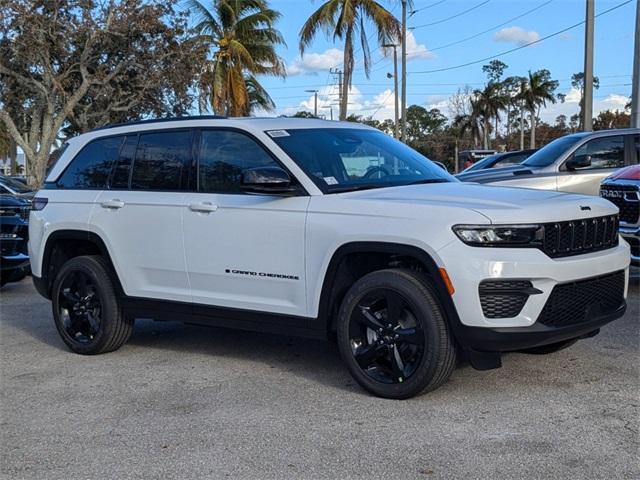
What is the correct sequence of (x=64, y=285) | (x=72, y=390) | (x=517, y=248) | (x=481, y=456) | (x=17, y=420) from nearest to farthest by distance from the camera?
(x=481, y=456) < (x=517, y=248) < (x=17, y=420) < (x=72, y=390) < (x=64, y=285)

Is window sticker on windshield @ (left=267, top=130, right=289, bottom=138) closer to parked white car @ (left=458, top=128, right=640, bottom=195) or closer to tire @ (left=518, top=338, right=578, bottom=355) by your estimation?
tire @ (left=518, top=338, right=578, bottom=355)

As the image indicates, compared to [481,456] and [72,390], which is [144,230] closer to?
[72,390]

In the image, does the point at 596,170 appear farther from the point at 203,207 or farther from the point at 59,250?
the point at 59,250

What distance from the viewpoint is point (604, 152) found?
35.2 ft

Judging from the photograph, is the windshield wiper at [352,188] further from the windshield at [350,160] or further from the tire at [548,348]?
the tire at [548,348]

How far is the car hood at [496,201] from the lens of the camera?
14.7 ft

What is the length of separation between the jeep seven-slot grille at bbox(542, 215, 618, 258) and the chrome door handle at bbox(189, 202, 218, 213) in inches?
93.8

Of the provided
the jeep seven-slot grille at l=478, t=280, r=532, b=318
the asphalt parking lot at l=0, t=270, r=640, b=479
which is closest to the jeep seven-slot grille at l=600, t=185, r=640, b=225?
the asphalt parking lot at l=0, t=270, r=640, b=479

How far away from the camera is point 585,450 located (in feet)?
12.8

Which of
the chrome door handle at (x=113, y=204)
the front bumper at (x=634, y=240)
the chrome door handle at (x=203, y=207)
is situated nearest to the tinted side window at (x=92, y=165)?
the chrome door handle at (x=113, y=204)

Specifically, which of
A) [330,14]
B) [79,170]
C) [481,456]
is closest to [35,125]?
[330,14]

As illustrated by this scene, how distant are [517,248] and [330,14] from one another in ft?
85.7

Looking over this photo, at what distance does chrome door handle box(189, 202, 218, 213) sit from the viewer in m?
5.53

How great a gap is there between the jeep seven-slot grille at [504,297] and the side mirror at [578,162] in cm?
656
